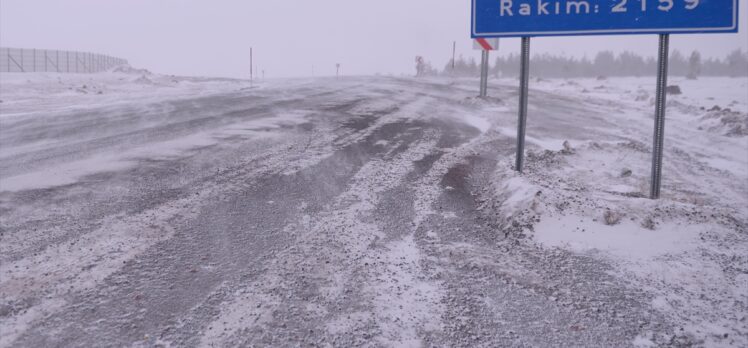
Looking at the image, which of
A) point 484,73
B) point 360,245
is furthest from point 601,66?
point 360,245

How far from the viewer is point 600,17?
4914mm

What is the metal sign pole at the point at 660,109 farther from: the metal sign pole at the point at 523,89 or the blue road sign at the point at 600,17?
the metal sign pole at the point at 523,89

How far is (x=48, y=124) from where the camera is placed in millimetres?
9297

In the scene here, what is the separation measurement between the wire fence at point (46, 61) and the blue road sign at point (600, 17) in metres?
41.8

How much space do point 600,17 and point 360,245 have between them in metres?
3.48

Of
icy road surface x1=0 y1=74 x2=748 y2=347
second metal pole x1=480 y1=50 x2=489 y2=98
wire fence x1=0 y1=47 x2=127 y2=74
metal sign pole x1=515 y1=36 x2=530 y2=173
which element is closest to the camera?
icy road surface x1=0 y1=74 x2=748 y2=347

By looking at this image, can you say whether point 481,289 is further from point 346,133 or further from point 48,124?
point 48,124

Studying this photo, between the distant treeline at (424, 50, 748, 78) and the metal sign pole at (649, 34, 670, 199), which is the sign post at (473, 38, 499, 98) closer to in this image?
the metal sign pole at (649, 34, 670, 199)

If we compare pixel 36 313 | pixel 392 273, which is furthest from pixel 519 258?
pixel 36 313

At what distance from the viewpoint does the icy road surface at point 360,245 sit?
8.80ft

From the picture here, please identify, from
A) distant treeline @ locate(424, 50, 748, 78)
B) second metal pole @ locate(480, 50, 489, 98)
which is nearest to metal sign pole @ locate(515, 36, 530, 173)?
second metal pole @ locate(480, 50, 489, 98)

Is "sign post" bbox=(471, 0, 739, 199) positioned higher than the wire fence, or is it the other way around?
the wire fence

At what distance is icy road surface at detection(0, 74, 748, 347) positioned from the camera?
2.68 m

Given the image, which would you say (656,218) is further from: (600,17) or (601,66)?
(601,66)
